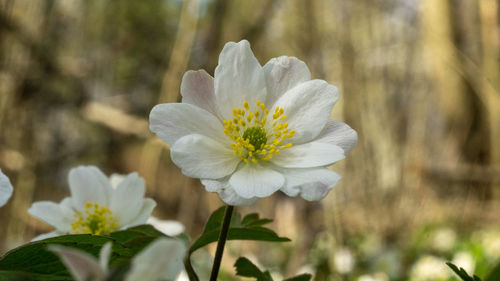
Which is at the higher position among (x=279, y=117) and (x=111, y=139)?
(x=279, y=117)

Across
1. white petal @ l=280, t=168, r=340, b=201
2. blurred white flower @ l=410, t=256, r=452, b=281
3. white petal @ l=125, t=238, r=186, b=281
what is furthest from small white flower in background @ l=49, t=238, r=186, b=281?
blurred white flower @ l=410, t=256, r=452, b=281

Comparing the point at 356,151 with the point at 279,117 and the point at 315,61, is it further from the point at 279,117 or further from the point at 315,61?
the point at 279,117

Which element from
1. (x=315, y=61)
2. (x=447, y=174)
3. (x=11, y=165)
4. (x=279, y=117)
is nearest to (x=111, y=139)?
(x=11, y=165)

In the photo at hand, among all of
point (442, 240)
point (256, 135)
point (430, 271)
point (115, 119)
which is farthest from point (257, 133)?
point (115, 119)

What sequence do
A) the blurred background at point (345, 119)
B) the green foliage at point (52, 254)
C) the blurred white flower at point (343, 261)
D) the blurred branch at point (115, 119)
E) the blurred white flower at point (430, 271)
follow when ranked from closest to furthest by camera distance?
the green foliage at point (52, 254) < the blurred white flower at point (430, 271) < the blurred white flower at point (343, 261) < the blurred background at point (345, 119) < the blurred branch at point (115, 119)

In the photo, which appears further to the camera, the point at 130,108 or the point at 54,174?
the point at 130,108

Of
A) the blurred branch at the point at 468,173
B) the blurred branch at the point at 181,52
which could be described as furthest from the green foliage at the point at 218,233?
the blurred branch at the point at 468,173

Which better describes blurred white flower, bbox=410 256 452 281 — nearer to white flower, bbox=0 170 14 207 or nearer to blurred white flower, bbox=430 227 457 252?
blurred white flower, bbox=430 227 457 252

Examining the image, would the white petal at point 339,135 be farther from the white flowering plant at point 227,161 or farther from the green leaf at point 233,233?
the green leaf at point 233,233
